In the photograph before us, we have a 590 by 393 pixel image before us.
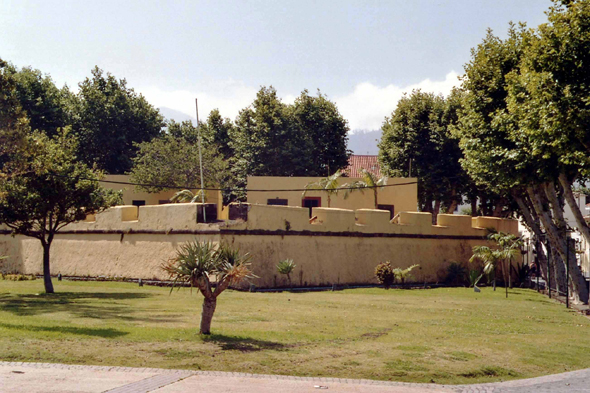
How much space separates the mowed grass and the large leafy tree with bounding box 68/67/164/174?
125 ft

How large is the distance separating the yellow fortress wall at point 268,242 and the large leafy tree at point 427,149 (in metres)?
11.9

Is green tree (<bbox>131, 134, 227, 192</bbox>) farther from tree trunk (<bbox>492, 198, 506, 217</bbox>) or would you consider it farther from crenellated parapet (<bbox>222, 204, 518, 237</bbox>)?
tree trunk (<bbox>492, 198, 506, 217</bbox>)

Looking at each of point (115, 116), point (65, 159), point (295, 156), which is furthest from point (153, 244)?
point (115, 116)

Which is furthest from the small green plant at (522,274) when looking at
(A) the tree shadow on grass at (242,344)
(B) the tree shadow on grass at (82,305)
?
(A) the tree shadow on grass at (242,344)

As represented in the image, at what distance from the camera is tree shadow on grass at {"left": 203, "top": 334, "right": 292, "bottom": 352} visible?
12.0 m

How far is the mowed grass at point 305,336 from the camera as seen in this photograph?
10992 mm

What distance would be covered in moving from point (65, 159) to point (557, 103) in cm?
1659

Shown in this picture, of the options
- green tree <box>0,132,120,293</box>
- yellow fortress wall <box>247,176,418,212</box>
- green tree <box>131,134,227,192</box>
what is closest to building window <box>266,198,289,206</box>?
yellow fortress wall <box>247,176,418,212</box>

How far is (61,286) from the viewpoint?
2655 cm

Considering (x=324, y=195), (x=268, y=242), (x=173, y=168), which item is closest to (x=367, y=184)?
(x=324, y=195)

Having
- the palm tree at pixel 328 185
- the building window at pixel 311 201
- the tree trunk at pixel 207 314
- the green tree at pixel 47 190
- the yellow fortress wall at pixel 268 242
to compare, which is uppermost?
the palm tree at pixel 328 185

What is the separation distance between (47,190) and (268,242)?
9.65 m

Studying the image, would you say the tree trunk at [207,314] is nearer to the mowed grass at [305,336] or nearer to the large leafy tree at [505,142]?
the mowed grass at [305,336]

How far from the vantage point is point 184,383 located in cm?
942
